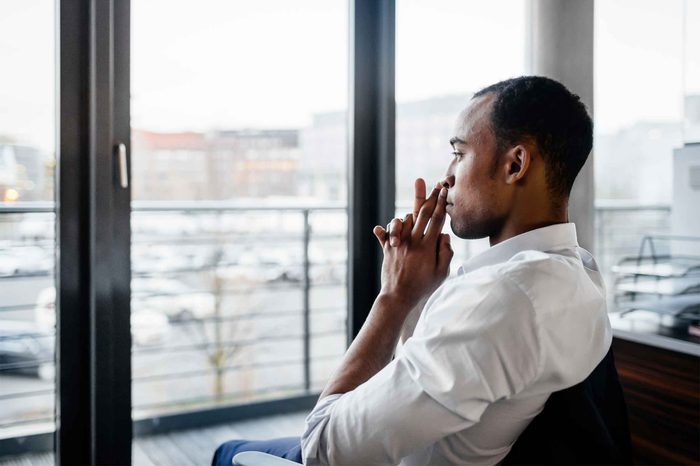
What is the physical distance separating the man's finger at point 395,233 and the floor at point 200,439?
1733 mm

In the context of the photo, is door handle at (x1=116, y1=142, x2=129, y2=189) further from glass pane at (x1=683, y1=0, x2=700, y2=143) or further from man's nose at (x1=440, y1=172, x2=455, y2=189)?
glass pane at (x1=683, y1=0, x2=700, y2=143)

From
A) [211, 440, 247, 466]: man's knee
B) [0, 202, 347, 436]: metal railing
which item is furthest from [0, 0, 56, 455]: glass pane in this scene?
[0, 202, 347, 436]: metal railing

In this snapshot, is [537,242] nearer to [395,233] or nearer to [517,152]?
[517,152]

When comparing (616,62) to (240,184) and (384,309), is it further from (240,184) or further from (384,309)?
(240,184)

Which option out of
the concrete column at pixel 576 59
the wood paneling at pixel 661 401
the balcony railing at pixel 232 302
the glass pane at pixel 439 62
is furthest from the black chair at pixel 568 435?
the balcony railing at pixel 232 302

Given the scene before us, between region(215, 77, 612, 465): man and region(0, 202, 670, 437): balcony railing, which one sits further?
region(0, 202, 670, 437): balcony railing

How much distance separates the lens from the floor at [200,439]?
263 cm

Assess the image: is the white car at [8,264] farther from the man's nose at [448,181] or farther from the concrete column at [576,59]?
the concrete column at [576,59]

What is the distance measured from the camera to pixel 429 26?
2.59 metres

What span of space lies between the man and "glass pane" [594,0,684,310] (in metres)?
0.97

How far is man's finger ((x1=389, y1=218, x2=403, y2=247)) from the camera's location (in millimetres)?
1265

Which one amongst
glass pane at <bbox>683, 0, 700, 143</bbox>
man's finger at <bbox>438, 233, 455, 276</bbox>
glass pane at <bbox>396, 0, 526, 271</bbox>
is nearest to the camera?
man's finger at <bbox>438, 233, 455, 276</bbox>

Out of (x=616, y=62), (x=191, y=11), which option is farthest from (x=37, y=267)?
(x=616, y=62)

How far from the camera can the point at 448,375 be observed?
902 mm
